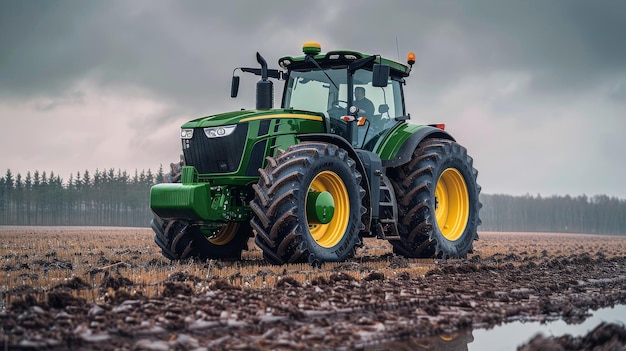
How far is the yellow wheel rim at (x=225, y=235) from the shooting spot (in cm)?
1220

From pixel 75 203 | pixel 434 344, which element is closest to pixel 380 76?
pixel 434 344

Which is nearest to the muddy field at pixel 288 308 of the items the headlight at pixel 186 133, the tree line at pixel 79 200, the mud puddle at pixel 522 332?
the mud puddle at pixel 522 332

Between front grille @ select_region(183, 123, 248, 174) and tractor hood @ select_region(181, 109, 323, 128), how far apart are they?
0.12 meters

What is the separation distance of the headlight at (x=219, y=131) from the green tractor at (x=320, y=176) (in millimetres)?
23

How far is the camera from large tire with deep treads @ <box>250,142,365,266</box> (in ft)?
32.8

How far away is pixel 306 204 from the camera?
10.6 m

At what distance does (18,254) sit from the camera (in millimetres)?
14609

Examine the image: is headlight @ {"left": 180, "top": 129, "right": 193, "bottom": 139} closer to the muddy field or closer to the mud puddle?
the muddy field

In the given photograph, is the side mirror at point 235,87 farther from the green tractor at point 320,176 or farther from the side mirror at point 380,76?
the side mirror at point 380,76

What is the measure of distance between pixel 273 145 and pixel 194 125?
1335 mm

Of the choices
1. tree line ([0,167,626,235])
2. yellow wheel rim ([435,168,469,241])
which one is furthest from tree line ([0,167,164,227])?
yellow wheel rim ([435,168,469,241])

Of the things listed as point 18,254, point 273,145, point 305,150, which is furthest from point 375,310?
point 18,254

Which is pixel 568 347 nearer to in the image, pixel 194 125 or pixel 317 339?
pixel 317 339

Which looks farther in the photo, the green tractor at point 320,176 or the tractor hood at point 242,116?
the tractor hood at point 242,116
